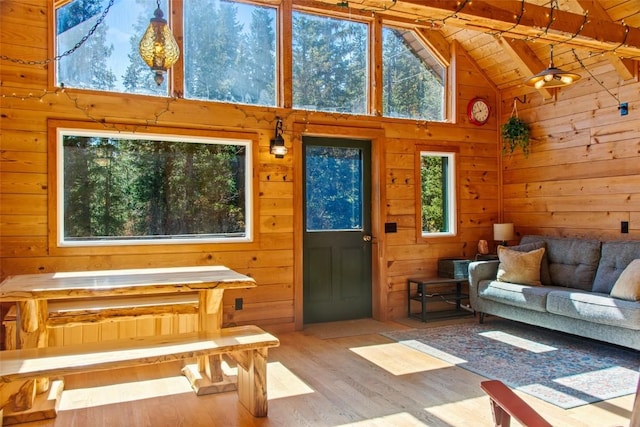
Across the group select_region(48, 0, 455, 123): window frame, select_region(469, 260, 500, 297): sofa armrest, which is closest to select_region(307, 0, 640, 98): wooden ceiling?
select_region(48, 0, 455, 123): window frame

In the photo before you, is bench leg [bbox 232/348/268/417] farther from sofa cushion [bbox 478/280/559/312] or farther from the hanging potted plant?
the hanging potted plant

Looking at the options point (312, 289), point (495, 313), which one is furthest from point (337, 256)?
point (495, 313)

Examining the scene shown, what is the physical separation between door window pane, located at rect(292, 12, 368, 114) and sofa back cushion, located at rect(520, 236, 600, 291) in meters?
2.42

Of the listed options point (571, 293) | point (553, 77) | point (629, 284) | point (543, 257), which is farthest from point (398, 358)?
point (553, 77)

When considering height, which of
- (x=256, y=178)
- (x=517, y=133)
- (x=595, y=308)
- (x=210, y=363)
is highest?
(x=517, y=133)

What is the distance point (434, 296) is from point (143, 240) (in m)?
3.18

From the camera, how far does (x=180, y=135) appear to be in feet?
15.4

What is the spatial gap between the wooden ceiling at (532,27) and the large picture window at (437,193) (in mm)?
1268

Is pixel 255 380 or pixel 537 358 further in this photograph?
pixel 537 358

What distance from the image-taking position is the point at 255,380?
296 cm

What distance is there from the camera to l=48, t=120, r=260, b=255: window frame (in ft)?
13.9

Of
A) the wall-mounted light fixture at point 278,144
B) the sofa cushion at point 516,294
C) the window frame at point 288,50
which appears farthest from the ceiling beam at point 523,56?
the wall-mounted light fixture at point 278,144

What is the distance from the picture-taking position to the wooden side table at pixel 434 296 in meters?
5.43

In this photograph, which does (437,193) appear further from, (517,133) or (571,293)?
(571,293)
